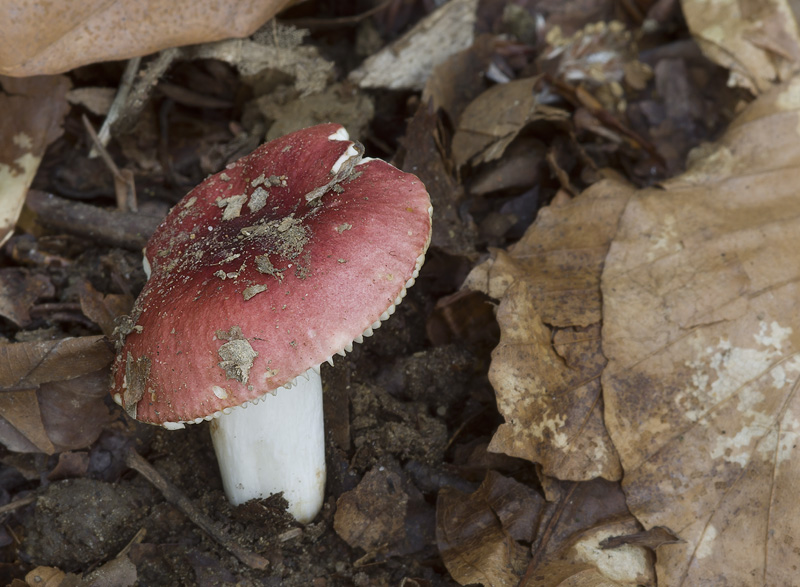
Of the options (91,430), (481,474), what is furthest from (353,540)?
(91,430)

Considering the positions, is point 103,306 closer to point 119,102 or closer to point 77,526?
point 77,526

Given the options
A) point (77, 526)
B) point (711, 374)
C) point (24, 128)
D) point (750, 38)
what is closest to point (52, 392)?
point (77, 526)

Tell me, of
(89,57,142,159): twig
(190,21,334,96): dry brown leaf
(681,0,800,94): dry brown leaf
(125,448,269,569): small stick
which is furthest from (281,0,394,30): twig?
(125,448,269,569): small stick

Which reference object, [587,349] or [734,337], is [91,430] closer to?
[587,349]

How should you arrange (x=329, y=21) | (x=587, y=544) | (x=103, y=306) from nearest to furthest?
(x=587, y=544)
(x=103, y=306)
(x=329, y=21)

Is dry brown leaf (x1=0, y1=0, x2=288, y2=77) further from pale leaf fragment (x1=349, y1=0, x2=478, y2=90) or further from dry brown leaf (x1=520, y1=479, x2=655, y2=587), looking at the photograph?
dry brown leaf (x1=520, y1=479, x2=655, y2=587)

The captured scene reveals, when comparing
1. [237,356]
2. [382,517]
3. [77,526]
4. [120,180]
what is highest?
[237,356]
